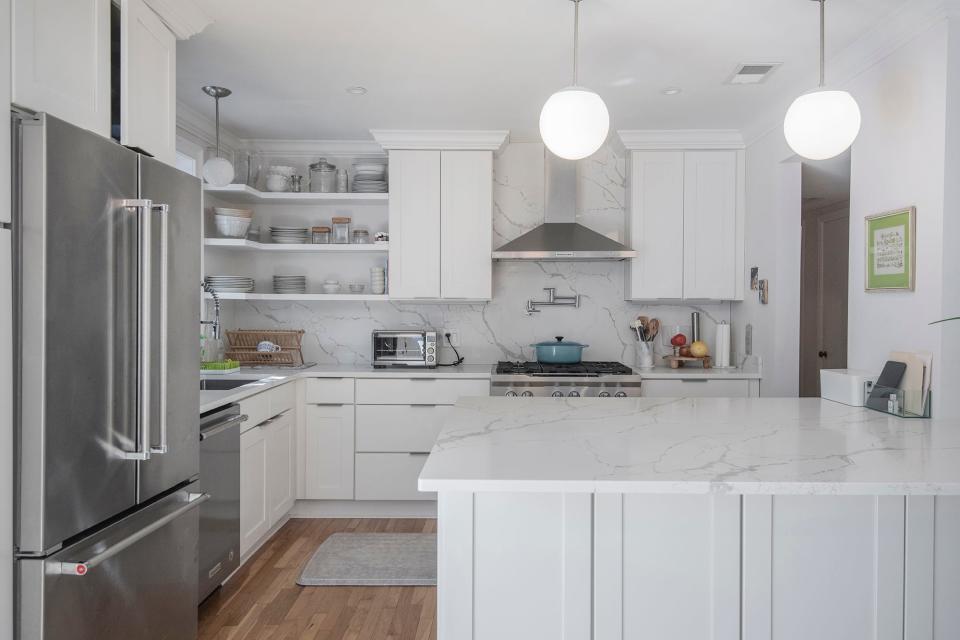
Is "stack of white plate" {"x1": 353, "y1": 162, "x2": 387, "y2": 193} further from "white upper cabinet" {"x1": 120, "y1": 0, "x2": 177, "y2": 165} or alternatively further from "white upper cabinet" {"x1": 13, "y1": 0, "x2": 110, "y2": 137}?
"white upper cabinet" {"x1": 13, "y1": 0, "x2": 110, "y2": 137}

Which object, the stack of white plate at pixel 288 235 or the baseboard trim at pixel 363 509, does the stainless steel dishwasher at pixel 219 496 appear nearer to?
the baseboard trim at pixel 363 509

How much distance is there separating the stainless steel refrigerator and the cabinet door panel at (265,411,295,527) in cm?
121

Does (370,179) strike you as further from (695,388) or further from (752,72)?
(695,388)

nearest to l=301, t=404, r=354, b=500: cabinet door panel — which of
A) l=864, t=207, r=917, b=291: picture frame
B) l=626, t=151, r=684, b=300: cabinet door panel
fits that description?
l=626, t=151, r=684, b=300: cabinet door panel

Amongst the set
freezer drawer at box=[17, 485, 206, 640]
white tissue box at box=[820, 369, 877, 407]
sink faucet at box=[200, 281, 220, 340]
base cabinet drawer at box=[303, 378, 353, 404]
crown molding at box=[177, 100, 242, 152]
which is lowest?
freezer drawer at box=[17, 485, 206, 640]

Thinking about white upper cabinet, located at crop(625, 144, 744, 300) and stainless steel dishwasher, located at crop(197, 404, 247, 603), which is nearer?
stainless steel dishwasher, located at crop(197, 404, 247, 603)

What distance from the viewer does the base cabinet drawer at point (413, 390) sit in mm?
4133

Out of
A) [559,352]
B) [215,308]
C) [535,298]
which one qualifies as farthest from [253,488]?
[535,298]

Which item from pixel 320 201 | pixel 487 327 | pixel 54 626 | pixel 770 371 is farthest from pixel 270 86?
pixel 770 371

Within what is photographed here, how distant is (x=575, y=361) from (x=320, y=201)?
6.72 feet

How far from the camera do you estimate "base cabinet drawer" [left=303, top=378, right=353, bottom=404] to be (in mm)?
4121

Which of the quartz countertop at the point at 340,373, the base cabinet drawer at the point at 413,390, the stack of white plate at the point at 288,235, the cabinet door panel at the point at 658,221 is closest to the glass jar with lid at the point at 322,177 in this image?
the stack of white plate at the point at 288,235

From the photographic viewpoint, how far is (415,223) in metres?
4.38

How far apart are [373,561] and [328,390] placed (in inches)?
45.3
